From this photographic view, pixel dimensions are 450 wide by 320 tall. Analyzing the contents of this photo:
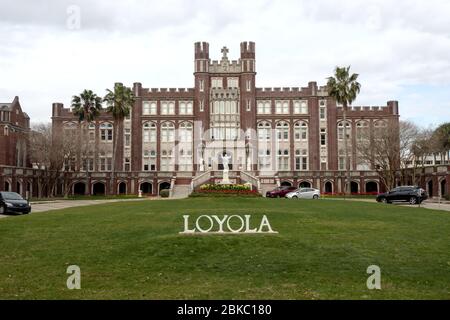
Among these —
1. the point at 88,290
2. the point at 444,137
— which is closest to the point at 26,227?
the point at 88,290

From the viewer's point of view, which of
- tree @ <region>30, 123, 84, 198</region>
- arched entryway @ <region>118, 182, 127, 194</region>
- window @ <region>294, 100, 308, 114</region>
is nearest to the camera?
tree @ <region>30, 123, 84, 198</region>

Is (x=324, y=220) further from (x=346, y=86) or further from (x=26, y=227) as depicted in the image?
(x=346, y=86)

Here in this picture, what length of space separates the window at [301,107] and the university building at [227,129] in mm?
165

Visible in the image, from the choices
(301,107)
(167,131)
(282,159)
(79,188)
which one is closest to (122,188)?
(79,188)

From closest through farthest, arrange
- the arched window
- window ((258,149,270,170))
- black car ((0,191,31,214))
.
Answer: black car ((0,191,31,214))
the arched window
window ((258,149,270,170))

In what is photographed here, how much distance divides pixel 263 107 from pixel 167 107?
1584 cm

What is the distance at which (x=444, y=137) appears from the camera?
248 ft

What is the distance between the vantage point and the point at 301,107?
7850cm

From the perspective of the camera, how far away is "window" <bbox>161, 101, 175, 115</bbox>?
7806 cm

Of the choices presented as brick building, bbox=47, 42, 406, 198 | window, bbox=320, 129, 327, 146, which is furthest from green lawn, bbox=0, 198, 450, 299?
window, bbox=320, 129, 327, 146

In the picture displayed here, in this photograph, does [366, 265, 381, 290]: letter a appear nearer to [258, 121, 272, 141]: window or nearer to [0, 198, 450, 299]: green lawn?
[0, 198, 450, 299]: green lawn

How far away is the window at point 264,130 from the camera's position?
77812 millimetres

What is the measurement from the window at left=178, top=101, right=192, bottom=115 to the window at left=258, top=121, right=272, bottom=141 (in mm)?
11812

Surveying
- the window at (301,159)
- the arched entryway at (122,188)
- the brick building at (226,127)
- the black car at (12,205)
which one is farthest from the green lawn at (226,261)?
the window at (301,159)
